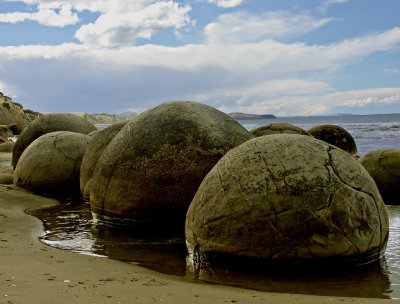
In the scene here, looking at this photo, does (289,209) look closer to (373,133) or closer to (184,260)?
(184,260)

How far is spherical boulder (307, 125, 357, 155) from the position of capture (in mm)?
19906

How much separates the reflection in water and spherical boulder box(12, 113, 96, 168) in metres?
5.34

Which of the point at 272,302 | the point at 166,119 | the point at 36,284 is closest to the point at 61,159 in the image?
the point at 166,119

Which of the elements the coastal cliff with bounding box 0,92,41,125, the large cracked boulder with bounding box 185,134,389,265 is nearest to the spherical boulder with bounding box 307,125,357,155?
the large cracked boulder with bounding box 185,134,389,265

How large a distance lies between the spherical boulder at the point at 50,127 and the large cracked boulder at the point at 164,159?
251 inches

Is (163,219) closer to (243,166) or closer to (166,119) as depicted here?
(166,119)

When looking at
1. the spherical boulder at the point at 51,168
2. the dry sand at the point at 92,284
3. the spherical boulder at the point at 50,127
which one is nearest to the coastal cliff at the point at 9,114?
the spherical boulder at the point at 50,127

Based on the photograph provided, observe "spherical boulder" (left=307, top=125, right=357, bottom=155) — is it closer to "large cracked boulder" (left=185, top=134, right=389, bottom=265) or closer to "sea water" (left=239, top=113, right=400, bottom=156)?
"sea water" (left=239, top=113, right=400, bottom=156)

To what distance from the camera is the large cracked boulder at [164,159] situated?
6.53 metres

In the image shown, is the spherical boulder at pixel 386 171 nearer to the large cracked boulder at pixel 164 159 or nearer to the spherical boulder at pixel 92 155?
the large cracked boulder at pixel 164 159

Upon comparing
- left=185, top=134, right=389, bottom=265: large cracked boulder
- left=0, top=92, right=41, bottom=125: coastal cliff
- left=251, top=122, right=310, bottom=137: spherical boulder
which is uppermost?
left=0, top=92, right=41, bottom=125: coastal cliff

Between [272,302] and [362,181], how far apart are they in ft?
6.29

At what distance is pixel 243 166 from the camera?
496cm

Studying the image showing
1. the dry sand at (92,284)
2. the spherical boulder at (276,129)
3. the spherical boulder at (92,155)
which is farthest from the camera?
the spherical boulder at (276,129)
